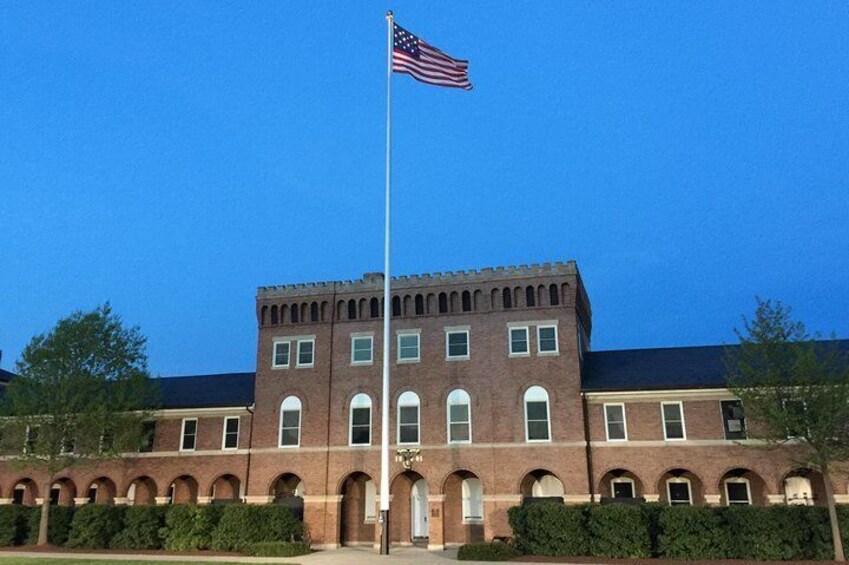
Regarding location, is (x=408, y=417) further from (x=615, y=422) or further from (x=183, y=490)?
(x=183, y=490)

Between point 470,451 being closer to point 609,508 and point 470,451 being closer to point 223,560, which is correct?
point 609,508

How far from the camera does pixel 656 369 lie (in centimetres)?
3775

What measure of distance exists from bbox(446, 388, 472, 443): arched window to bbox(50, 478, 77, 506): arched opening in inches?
997

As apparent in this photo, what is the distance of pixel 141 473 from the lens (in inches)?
1661

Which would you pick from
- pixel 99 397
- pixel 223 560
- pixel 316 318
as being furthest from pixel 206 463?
pixel 223 560

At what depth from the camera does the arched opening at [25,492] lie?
44812 mm

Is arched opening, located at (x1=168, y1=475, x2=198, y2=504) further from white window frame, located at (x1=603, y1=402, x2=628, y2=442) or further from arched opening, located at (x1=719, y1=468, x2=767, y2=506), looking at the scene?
arched opening, located at (x1=719, y1=468, x2=767, y2=506)

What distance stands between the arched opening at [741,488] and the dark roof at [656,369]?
4.91 metres

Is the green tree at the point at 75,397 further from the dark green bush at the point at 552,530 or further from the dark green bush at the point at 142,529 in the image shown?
the dark green bush at the point at 552,530

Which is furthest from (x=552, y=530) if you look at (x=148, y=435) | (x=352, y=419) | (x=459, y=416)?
(x=148, y=435)

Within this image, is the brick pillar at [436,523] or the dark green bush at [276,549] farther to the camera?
the brick pillar at [436,523]

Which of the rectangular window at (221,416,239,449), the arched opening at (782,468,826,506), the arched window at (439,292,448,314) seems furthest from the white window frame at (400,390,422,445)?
the arched opening at (782,468,826,506)

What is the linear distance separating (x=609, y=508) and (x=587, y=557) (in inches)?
86.9

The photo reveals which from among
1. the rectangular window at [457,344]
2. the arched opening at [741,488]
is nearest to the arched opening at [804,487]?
the arched opening at [741,488]
